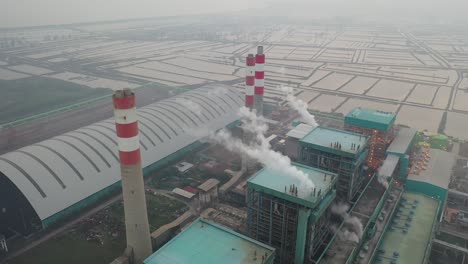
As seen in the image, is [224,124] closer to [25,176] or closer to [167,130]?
[167,130]

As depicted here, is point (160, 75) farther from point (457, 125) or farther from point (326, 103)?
point (457, 125)

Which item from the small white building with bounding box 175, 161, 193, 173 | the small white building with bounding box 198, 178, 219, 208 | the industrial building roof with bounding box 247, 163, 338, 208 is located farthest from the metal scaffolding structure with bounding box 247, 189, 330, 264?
the small white building with bounding box 175, 161, 193, 173

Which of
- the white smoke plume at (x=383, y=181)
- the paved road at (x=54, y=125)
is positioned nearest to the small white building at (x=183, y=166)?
the white smoke plume at (x=383, y=181)

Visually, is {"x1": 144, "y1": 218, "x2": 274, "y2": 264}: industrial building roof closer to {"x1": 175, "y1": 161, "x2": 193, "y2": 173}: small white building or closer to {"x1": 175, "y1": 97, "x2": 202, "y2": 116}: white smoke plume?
{"x1": 175, "y1": 161, "x2": 193, "y2": 173}: small white building

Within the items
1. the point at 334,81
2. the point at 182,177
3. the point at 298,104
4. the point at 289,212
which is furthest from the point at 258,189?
the point at 334,81

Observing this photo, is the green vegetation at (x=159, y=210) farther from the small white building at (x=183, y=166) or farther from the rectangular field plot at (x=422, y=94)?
the rectangular field plot at (x=422, y=94)

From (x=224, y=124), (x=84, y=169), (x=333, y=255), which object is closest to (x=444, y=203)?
(x=333, y=255)
